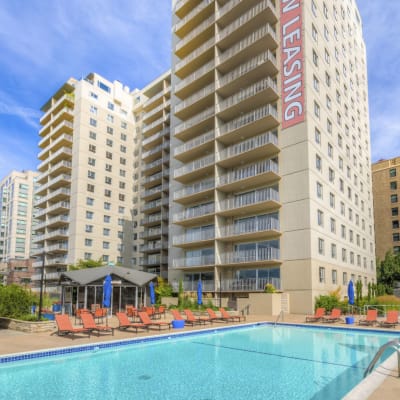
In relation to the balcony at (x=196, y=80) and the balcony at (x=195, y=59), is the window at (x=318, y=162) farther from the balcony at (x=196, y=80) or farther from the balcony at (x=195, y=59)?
the balcony at (x=195, y=59)

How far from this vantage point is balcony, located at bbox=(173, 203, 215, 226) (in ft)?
110

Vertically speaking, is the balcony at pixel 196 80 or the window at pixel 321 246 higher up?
the balcony at pixel 196 80

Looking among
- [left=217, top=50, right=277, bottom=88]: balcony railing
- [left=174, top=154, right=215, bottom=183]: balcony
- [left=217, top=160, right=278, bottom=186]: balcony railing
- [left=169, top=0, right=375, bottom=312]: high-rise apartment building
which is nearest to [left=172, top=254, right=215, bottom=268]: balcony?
[left=169, top=0, right=375, bottom=312]: high-rise apartment building

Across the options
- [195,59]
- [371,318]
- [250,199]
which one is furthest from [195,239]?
[195,59]

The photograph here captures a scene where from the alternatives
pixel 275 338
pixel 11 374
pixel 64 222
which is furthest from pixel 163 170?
pixel 11 374

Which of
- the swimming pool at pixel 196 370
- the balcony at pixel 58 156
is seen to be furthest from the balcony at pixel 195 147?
the balcony at pixel 58 156

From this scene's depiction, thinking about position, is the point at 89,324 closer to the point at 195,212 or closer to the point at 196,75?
the point at 195,212

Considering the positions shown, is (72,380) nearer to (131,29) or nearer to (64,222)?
(131,29)

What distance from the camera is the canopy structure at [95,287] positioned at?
2562 cm

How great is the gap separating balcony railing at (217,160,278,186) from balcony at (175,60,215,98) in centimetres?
997

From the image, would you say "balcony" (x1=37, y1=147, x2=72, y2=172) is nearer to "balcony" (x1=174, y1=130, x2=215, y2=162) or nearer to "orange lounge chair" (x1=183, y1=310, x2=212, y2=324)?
"balcony" (x1=174, y1=130, x2=215, y2=162)

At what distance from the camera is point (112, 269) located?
2691cm

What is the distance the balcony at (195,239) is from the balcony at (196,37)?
19035 millimetres

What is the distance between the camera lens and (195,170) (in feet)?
115
